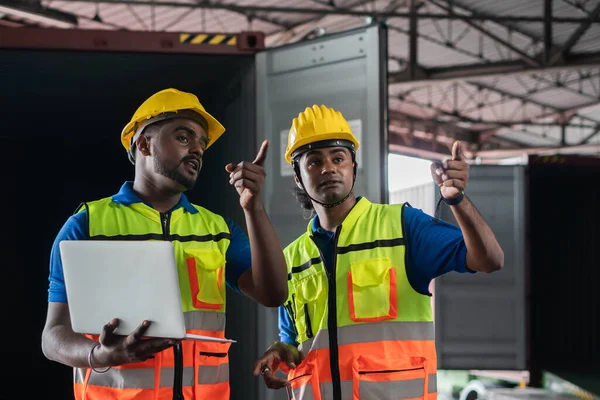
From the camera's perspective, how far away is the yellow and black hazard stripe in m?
3.07

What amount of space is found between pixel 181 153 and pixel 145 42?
917 millimetres

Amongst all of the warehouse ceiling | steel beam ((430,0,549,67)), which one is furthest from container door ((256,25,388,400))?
steel beam ((430,0,549,67))

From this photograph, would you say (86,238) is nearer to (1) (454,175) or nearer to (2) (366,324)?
(2) (366,324)

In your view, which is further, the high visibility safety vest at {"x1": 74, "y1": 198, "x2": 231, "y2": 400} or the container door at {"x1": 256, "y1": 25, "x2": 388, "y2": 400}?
the container door at {"x1": 256, "y1": 25, "x2": 388, "y2": 400}

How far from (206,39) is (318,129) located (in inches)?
30.9

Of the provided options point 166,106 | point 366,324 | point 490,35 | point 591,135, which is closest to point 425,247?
point 366,324

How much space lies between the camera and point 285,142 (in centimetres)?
315

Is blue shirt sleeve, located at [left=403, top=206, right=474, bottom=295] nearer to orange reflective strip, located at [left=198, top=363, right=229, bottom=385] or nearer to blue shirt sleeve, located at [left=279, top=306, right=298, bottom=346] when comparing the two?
blue shirt sleeve, located at [left=279, top=306, right=298, bottom=346]

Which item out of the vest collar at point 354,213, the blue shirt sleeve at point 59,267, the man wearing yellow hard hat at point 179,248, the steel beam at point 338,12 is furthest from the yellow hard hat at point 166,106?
the steel beam at point 338,12

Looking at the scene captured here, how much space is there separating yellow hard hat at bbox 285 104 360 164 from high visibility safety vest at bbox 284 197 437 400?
329 millimetres

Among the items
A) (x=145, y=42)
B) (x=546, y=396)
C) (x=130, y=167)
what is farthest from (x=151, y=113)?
(x=546, y=396)

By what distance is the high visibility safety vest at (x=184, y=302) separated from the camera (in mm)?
2189

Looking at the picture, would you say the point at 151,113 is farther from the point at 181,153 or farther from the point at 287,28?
the point at 287,28

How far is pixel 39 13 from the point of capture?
35.7ft
